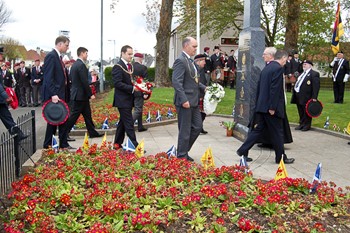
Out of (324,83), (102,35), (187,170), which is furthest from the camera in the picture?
(324,83)

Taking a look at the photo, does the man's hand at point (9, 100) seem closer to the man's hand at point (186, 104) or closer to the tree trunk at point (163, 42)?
the man's hand at point (186, 104)

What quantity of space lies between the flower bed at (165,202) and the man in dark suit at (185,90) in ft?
3.49

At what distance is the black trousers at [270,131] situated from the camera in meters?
7.80

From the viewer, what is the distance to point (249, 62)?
9703 millimetres

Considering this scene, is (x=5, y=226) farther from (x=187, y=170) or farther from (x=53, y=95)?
(x=53, y=95)

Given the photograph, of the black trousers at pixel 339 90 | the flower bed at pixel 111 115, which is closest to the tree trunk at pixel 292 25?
the black trousers at pixel 339 90

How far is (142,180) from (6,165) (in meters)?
2.20

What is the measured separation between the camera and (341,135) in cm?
1094

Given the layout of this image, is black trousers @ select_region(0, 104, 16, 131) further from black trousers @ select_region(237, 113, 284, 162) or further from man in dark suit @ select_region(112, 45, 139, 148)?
black trousers @ select_region(237, 113, 284, 162)

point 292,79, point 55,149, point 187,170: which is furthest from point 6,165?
point 292,79

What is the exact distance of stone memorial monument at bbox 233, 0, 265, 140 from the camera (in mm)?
9609

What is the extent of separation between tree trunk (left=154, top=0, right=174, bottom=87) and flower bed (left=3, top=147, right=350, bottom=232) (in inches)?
885

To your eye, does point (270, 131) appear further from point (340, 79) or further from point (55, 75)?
point (340, 79)

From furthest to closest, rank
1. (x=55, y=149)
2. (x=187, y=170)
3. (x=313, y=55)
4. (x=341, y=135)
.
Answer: (x=313, y=55)
(x=341, y=135)
(x=55, y=149)
(x=187, y=170)
